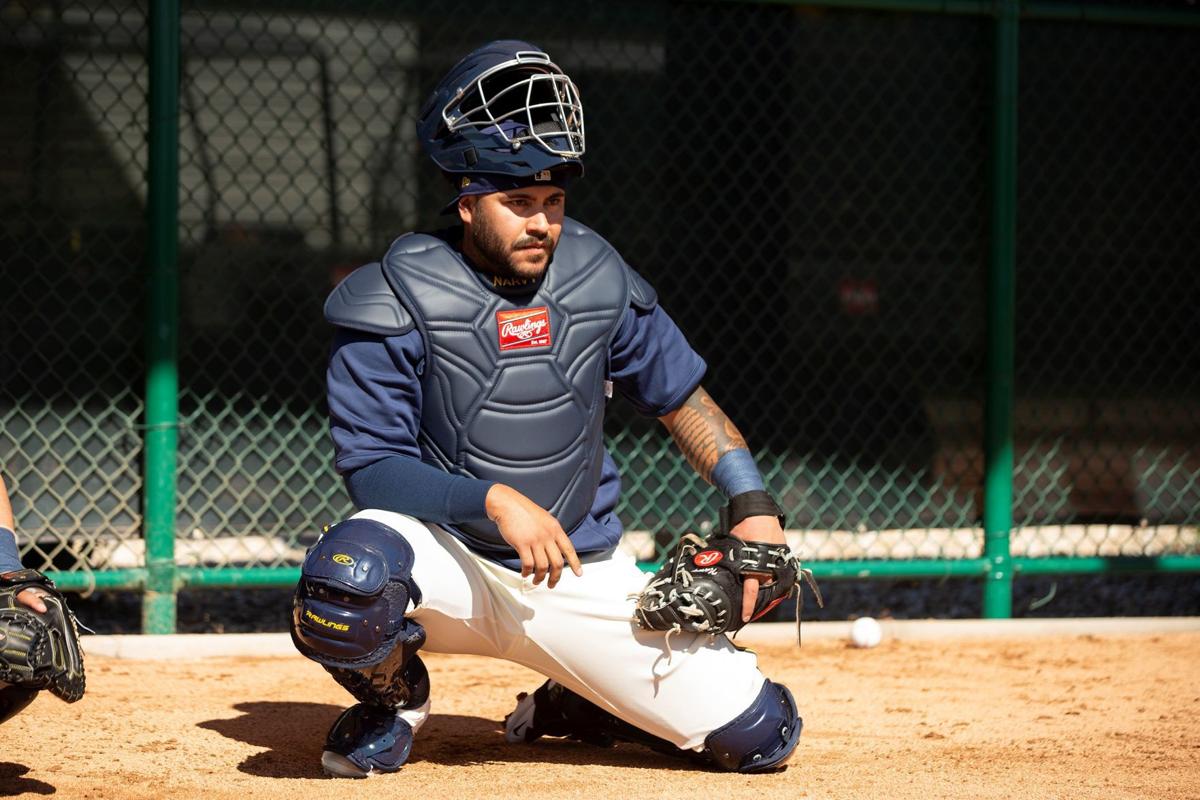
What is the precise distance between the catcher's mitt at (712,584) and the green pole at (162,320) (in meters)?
2.14

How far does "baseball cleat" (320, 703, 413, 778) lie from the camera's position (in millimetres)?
3156

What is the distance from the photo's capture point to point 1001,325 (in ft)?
17.6

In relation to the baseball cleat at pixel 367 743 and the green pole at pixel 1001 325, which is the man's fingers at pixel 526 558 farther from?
the green pole at pixel 1001 325

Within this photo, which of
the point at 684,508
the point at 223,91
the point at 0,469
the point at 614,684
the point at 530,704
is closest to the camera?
the point at 614,684

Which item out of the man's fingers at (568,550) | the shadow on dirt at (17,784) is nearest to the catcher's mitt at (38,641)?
the shadow on dirt at (17,784)

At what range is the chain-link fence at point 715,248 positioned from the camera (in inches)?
191

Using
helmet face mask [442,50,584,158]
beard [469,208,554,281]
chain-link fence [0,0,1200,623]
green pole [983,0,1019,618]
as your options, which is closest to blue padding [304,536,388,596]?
beard [469,208,554,281]

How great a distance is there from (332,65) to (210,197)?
0.58 metres

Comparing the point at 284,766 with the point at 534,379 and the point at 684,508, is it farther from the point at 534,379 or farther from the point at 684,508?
the point at 684,508

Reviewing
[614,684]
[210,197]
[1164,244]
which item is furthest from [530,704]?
[1164,244]

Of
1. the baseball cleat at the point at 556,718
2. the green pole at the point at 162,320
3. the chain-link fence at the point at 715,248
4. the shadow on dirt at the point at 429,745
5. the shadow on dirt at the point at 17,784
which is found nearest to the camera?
the shadow on dirt at the point at 17,784

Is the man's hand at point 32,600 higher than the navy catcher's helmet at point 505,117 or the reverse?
the reverse

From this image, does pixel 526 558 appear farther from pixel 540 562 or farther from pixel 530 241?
pixel 530 241

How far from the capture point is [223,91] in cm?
498
